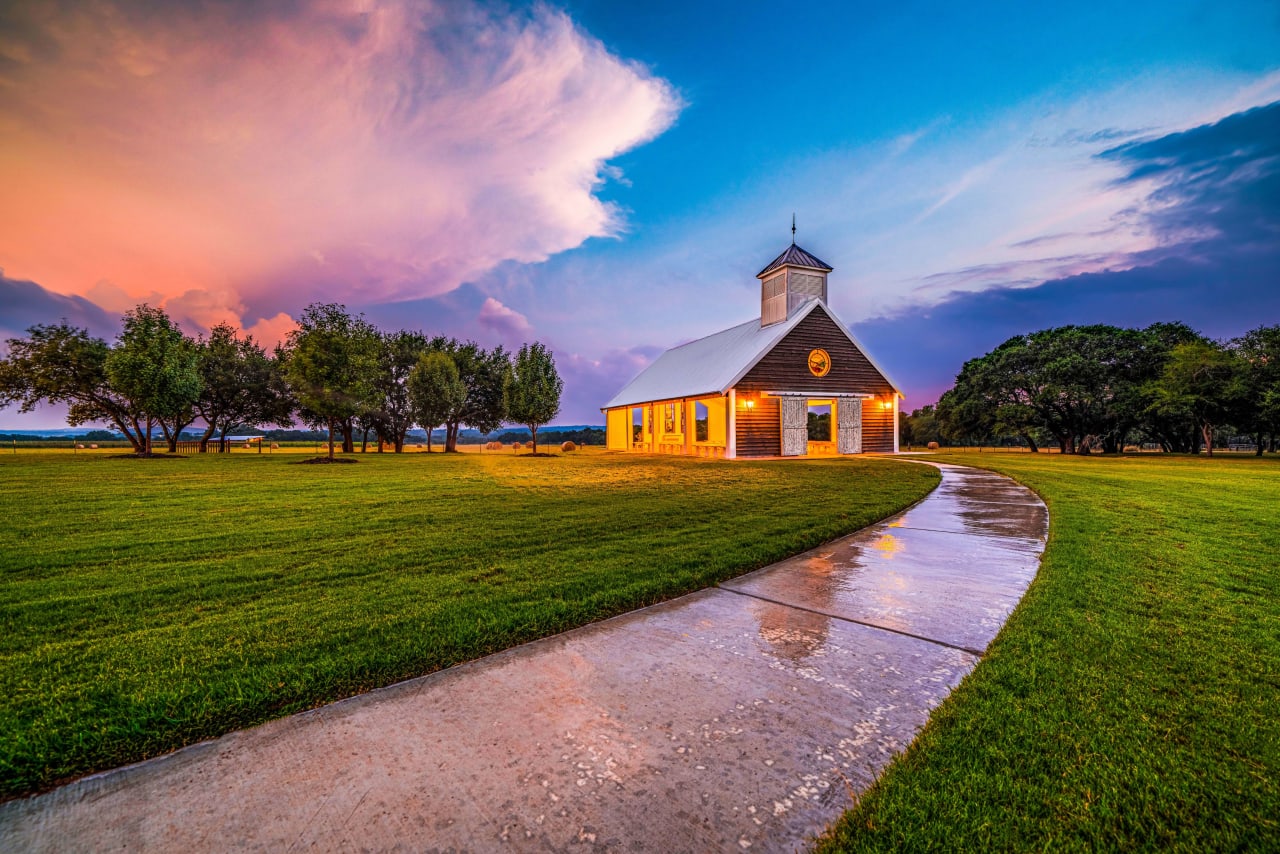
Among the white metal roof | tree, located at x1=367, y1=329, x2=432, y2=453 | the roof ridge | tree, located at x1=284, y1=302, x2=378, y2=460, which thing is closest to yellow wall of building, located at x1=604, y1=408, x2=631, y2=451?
the white metal roof

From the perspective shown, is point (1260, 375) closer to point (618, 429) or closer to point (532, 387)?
point (618, 429)

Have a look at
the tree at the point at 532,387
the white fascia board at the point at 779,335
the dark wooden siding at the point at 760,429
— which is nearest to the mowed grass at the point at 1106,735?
the white fascia board at the point at 779,335

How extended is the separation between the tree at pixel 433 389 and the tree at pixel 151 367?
10085 mm

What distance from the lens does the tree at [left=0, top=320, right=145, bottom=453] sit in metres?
23.9

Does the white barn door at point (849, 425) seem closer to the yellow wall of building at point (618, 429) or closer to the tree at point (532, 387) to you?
the yellow wall of building at point (618, 429)

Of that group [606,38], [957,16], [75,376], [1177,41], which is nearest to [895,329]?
[1177,41]

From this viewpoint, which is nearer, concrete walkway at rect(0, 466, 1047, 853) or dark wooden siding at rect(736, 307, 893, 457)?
concrete walkway at rect(0, 466, 1047, 853)

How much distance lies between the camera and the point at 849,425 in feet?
74.0

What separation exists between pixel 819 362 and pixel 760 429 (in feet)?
14.0

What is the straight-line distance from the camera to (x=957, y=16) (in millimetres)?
14359

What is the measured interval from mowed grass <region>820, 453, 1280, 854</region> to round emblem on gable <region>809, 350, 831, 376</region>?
18.5 m

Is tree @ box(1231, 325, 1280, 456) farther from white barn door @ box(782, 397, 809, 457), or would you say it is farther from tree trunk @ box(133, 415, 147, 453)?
tree trunk @ box(133, 415, 147, 453)

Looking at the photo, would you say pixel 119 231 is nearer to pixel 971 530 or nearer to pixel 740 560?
pixel 740 560

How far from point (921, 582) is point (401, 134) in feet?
53.8
